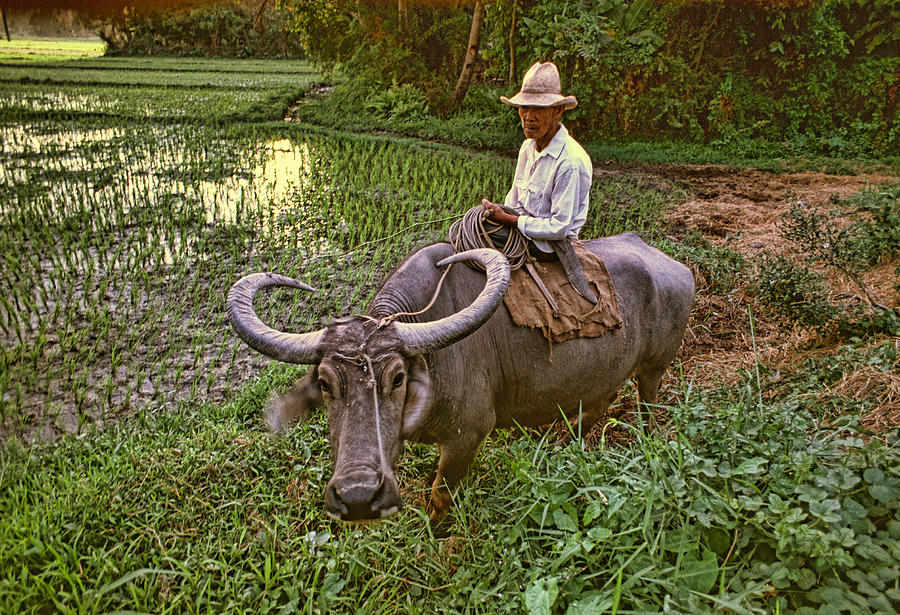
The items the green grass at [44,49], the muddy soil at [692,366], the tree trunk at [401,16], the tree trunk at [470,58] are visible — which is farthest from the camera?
the tree trunk at [401,16]

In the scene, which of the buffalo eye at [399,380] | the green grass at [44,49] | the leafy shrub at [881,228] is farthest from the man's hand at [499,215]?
the green grass at [44,49]

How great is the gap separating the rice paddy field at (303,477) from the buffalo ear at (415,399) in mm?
502

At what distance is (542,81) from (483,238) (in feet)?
2.64

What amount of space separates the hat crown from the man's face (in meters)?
0.08

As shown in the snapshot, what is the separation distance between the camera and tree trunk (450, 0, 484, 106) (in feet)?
32.4

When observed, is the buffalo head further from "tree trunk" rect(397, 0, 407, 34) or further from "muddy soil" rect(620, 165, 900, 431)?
"tree trunk" rect(397, 0, 407, 34)

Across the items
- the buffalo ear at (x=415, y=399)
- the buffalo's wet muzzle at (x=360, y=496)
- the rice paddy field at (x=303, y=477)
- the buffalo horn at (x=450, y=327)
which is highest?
the buffalo horn at (x=450, y=327)

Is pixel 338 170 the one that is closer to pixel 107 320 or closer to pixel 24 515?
pixel 107 320

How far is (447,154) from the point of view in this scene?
8.25 m

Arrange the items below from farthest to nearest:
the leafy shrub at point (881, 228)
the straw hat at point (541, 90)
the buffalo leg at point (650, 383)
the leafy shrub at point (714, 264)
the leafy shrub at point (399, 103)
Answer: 1. the leafy shrub at point (399, 103)
2. the leafy shrub at point (714, 264)
3. the leafy shrub at point (881, 228)
4. the buffalo leg at point (650, 383)
5. the straw hat at point (541, 90)

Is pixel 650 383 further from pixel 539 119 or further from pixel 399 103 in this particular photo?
pixel 399 103

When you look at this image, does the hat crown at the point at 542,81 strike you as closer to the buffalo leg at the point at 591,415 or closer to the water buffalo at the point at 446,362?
the water buffalo at the point at 446,362

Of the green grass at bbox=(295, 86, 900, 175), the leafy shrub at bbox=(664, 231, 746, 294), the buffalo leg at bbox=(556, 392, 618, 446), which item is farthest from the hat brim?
the green grass at bbox=(295, 86, 900, 175)

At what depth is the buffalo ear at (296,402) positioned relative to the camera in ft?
6.39
